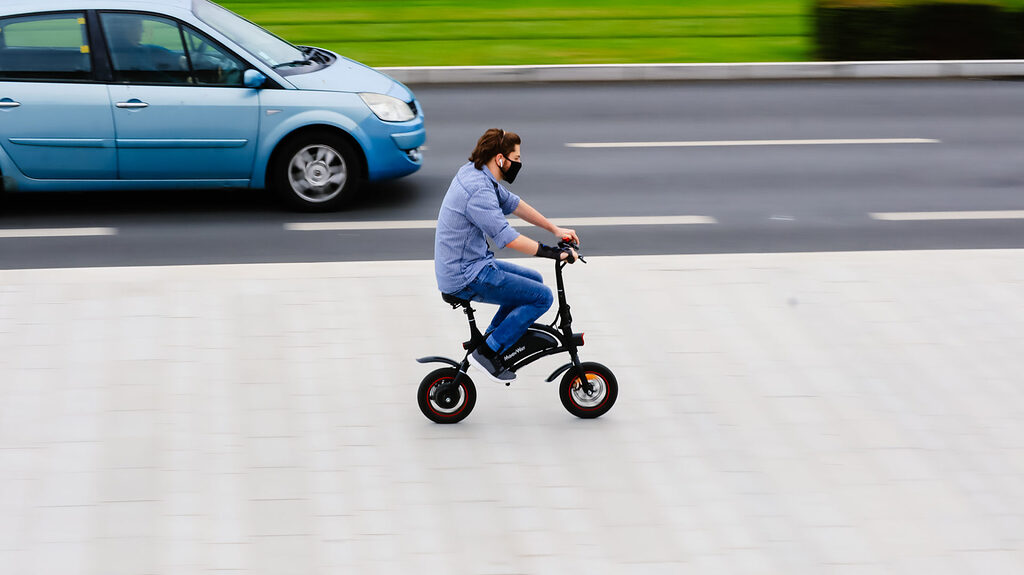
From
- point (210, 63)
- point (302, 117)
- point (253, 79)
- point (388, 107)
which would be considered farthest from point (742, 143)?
point (210, 63)

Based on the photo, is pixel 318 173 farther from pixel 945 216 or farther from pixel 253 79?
pixel 945 216

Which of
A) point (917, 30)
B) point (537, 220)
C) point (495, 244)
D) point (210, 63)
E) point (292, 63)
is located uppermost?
point (537, 220)

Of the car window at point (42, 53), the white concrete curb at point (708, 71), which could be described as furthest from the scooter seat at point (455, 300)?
the white concrete curb at point (708, 71)

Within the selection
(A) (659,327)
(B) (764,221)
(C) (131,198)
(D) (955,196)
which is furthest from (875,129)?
(C) (131,198)

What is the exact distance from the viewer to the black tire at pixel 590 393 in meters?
5.53

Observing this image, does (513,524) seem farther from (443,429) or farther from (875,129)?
(875,129)

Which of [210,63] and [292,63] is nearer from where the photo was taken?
[210,63]

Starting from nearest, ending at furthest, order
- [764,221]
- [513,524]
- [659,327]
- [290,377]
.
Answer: [513,524]
[290,377]
[659,327]
[764,221]

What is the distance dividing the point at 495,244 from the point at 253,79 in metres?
4.20

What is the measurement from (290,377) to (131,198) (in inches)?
168

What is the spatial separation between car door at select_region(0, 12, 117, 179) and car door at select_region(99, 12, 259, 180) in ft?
0.53

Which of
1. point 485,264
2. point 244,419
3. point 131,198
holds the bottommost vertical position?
point 131,198

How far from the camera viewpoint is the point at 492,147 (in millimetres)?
5113

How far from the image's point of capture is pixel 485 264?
5.29 metres
